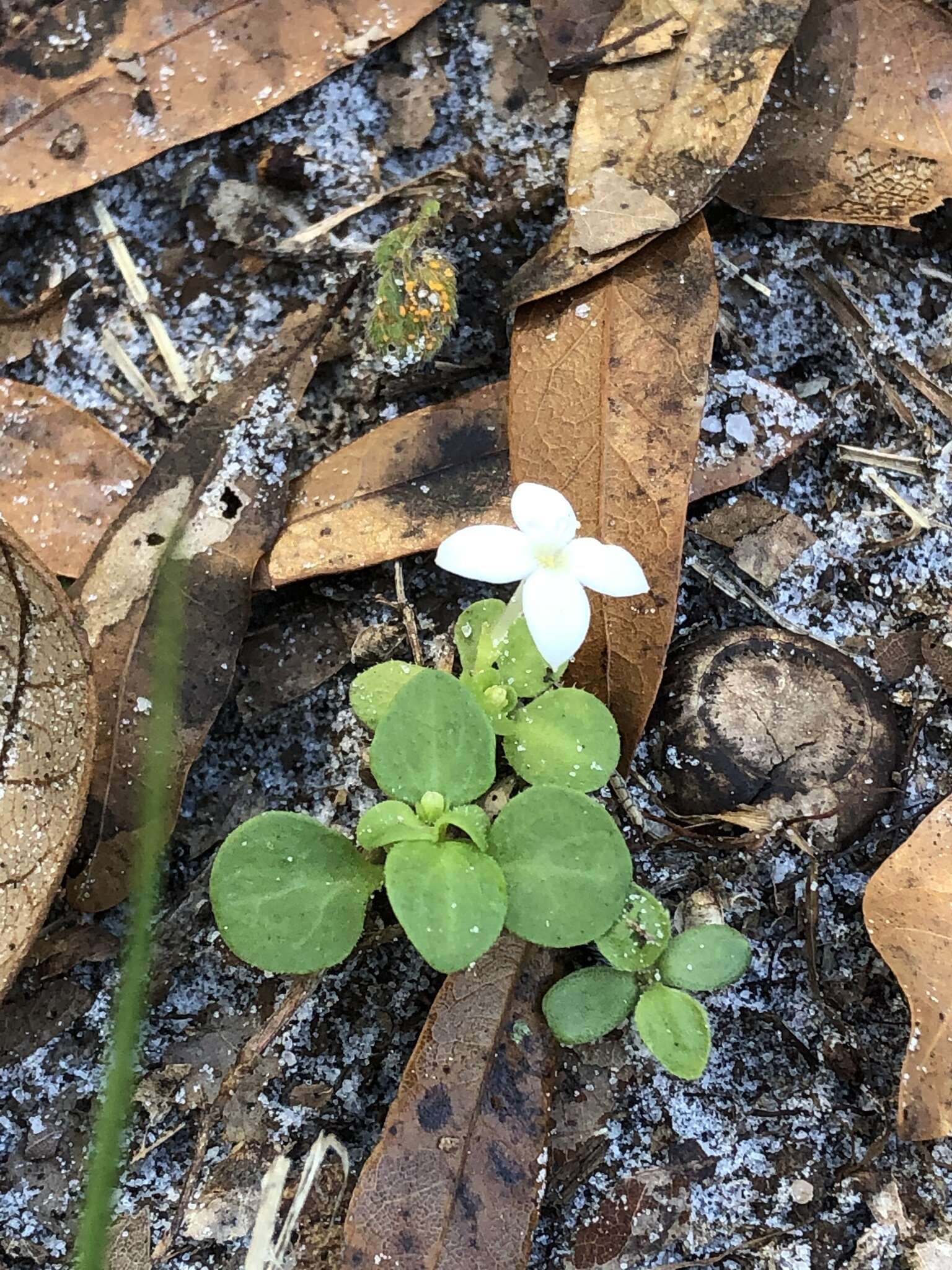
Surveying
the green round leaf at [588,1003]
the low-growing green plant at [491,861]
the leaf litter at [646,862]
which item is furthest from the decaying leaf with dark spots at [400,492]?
the green round leaf at [588,1003]

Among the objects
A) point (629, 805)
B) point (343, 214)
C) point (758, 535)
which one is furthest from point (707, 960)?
point (343, 214)

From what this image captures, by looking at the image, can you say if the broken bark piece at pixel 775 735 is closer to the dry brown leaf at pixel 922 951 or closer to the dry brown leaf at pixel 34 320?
the dry brown leaf at pixel 922 951

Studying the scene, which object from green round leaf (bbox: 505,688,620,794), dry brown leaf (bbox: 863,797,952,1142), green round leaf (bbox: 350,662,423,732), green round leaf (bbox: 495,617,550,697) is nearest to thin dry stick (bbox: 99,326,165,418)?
green round leaf (bbox: 350,662,423,732)

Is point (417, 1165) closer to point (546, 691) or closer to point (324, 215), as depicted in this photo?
point (546, 691)

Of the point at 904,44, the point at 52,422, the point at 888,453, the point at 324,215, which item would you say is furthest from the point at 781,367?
the point at 52,422

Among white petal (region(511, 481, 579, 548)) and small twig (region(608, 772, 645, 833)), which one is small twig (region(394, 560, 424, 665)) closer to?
small twig (region(608, 772, 645, 833))

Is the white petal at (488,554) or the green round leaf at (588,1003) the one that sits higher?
the white petal at (488,554)
